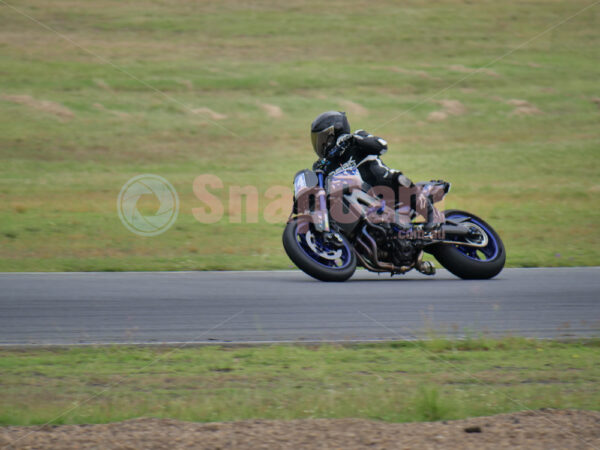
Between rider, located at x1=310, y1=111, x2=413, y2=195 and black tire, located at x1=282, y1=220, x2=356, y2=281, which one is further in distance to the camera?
rider, located at x1=310, y1=111, x2=413, y2=195

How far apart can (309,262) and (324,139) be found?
5.11 ft

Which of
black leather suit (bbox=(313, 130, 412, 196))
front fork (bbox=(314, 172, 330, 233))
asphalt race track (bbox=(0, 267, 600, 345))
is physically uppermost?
black leather suit (bbox=(313, 130, 412, 196))

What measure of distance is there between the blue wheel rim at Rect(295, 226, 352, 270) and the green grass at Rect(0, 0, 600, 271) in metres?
2.71

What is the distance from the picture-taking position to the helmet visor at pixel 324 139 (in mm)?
10227

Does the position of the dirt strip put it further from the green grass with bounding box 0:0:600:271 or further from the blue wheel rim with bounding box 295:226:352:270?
the green grass with bounding box 0:0:600:271

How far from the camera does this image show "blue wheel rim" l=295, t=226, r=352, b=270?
9617mm

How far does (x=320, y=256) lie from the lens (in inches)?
385

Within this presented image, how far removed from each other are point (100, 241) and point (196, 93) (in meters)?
18.9
